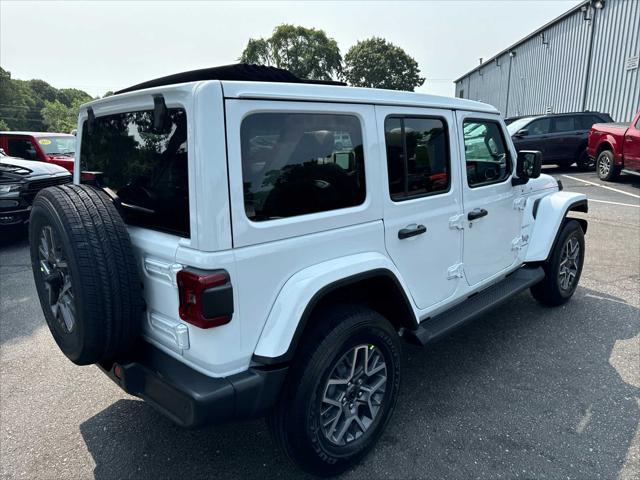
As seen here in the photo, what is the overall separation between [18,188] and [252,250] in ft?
21.8

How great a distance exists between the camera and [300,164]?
2.09 meters

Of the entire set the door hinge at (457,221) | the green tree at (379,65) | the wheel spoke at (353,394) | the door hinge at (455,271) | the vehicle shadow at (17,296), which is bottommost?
the vehicle shadow at (17,296)

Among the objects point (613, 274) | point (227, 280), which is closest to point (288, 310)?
point (227, 280)

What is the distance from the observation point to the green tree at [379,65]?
44.9 m

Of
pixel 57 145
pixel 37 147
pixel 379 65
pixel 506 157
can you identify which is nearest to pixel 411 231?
pixel 506 157

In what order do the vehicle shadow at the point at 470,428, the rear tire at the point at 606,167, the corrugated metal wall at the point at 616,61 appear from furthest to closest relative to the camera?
the corrugated metal wall at the point at 616,61 → the rear tire at the point at 606,167 → the vehicle shadow at the point at 470,428

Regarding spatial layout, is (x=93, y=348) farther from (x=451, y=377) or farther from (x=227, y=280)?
(x=451, y=377)

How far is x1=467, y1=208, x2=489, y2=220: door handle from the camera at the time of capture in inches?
120

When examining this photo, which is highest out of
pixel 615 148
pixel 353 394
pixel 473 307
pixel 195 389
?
pixel 615 148

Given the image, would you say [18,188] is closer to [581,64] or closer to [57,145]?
[57,145]

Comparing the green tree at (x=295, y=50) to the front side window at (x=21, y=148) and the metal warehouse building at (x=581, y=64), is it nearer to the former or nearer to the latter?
the metal warehouse building at (x=581, y=64)

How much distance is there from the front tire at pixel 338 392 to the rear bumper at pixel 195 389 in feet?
0.46

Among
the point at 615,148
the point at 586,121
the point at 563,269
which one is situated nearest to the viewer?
the point at 563,269

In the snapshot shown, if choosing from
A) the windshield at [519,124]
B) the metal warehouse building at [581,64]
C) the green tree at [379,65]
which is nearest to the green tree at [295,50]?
the green tree at [379,65]
